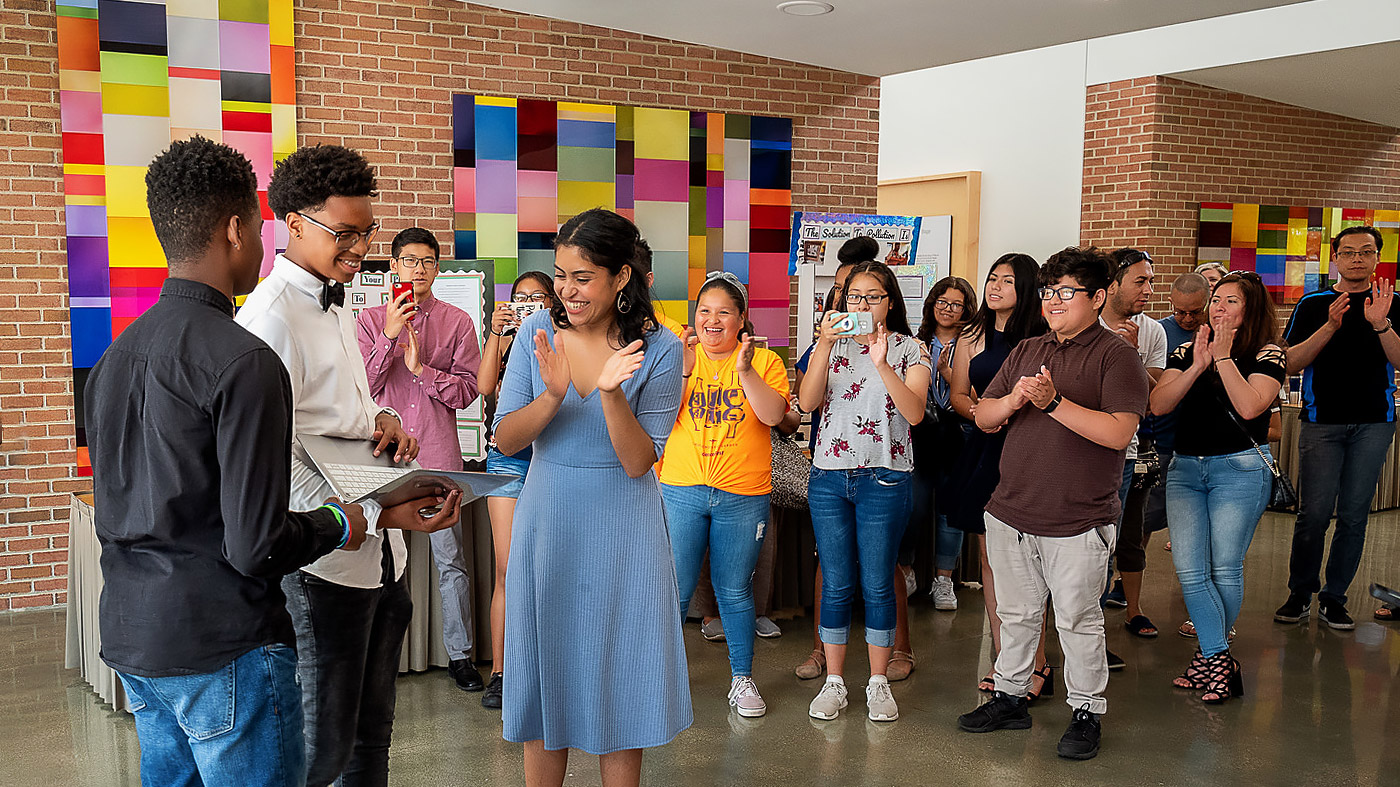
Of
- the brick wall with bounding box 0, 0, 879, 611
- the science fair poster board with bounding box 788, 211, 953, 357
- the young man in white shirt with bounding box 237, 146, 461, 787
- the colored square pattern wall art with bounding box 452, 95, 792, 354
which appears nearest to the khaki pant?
the young man in white shirt with bounding box 237, 146, 461, 787

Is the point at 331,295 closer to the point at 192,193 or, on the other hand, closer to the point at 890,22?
the point at 192,193

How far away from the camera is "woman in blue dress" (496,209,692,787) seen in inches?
89.7

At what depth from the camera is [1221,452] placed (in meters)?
3.82

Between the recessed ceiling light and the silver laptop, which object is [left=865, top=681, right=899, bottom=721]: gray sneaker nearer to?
the silver laptop

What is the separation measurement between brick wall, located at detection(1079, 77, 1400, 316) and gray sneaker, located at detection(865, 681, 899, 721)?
219 inches

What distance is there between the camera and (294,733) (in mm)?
1652

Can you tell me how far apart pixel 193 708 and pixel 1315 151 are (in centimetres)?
1028

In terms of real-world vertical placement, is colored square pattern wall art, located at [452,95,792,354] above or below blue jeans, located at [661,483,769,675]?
above

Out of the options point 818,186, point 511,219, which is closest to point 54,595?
point 511,219

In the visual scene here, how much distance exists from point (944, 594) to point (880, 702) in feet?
5.35

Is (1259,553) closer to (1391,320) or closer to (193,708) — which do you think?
(1391,320)

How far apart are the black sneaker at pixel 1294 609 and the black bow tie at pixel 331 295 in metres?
4.80

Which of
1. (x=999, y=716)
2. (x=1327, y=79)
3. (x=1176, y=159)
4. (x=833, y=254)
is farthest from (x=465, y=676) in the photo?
(x=1327, y=79)

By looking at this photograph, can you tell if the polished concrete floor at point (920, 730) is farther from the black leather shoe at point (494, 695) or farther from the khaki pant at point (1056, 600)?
the khaki pant at point (1056, 600)
